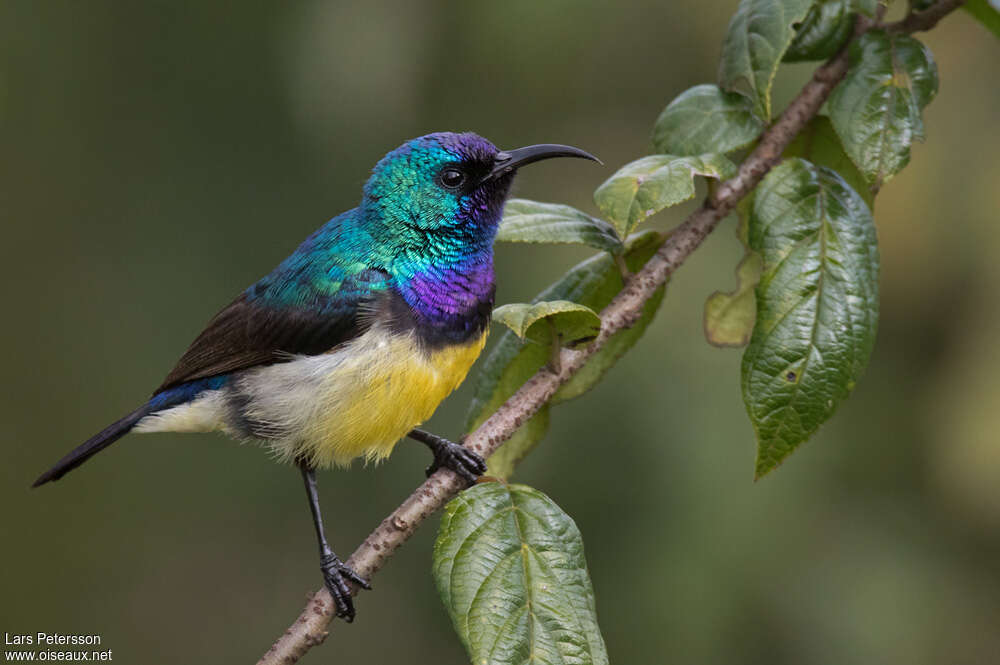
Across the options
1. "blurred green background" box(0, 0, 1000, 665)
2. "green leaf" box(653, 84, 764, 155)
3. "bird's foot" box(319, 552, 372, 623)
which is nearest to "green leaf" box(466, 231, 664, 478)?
"green leaf" box(653, 84, 764, 155)

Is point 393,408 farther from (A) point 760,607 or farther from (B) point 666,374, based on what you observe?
(A) point 760,607

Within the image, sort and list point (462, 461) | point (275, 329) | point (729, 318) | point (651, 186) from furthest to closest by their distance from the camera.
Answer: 1. point (275, 329)
2. point (729, 318)
3. point (462, 461)
4. point (651, 186)

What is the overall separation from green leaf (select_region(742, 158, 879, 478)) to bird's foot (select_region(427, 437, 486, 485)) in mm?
594

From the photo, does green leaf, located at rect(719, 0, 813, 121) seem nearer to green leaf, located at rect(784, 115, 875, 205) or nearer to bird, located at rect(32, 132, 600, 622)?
green leaf, located at rect(784, 115, 875, 205)

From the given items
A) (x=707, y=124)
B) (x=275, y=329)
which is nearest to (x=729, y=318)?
(x=707, y=124)

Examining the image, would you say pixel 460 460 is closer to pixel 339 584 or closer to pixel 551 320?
pixel 551 320

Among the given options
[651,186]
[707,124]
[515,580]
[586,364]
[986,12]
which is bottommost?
[515,580]

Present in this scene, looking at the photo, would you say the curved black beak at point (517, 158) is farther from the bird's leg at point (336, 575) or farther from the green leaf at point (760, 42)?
the bird's leg at point (336, 575)

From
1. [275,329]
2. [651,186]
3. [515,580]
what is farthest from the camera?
[275,329]

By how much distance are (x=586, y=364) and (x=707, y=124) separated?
23.9 inches

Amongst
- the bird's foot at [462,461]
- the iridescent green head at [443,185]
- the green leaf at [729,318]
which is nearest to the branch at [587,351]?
the bird's foot at [462,461]

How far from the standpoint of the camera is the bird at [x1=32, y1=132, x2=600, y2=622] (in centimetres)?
291

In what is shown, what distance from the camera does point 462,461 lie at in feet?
7.77

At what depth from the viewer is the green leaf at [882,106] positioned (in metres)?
2.21
